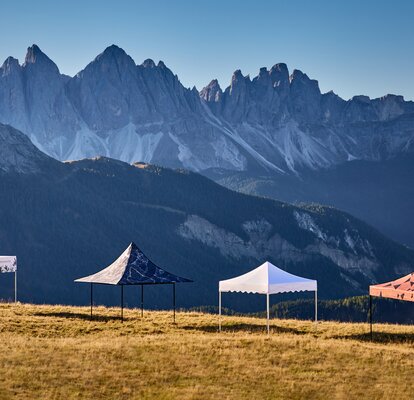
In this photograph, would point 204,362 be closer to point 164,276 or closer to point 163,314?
point 164,276

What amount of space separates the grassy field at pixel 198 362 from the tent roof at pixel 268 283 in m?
2.65

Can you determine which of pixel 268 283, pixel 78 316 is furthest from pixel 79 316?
pixel 268 283

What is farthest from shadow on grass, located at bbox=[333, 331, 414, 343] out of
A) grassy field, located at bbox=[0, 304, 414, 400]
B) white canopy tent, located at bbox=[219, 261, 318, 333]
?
white canopy tent, located at bbox=[219, 261, 318, 333]

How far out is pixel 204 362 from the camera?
4172cm

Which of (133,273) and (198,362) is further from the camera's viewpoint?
(133,273)

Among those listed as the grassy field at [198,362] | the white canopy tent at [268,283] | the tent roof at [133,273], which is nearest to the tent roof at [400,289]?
the grassy field at [198,362]

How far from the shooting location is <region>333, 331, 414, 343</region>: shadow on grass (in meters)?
50.6

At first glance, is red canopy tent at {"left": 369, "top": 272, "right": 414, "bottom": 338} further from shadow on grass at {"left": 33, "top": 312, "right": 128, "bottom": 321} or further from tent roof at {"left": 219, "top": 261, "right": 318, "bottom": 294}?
shadow on grass at {"left": 33, "top": 312, "right": 128, "bottom": 321}

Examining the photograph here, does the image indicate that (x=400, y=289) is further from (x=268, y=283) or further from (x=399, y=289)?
(x=268, y=283)

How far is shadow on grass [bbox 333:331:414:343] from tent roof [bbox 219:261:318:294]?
4066 millimetres

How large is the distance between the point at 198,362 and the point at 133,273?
16726 mm

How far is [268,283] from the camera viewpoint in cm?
5288

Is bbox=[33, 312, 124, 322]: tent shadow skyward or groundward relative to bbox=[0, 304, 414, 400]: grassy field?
skyward

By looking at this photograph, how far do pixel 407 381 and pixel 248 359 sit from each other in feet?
26.0
